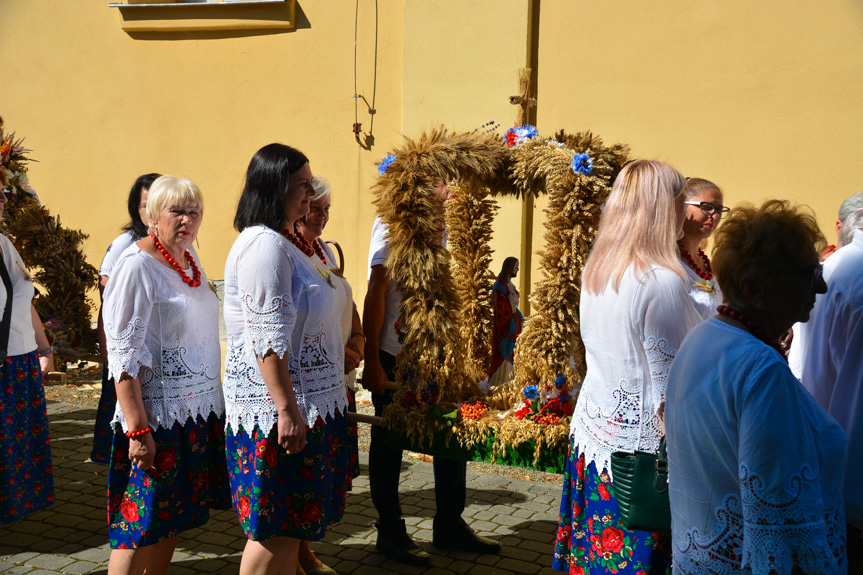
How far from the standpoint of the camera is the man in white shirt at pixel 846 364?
91.0 inches

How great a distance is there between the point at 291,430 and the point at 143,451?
0.70 m

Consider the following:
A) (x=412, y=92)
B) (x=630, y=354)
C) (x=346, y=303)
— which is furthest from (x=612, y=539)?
(x=412, y=92)

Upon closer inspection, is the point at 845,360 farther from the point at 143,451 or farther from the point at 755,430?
the point at 143,451

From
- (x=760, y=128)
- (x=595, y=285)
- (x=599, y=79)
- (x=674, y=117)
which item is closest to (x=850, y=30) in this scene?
(x=760, y=128)

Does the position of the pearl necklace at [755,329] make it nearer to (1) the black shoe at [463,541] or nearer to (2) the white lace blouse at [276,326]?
(2) the white lace blouse at [276,326]

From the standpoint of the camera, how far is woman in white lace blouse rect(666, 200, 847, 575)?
167 cm

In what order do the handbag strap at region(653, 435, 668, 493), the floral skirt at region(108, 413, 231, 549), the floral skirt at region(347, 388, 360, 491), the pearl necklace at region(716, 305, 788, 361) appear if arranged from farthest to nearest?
1. the floral skirt at region(347, 388, 360, 491)
2. the floral skirt at region(108, 413, 231, 549)
3. the handbag strap at region(653, 435, 668, 493)
4. the pearl necklace at region(716, 305, 788, 361)

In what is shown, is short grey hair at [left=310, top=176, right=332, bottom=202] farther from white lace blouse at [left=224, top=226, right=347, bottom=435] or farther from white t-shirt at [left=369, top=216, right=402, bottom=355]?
white lace blouse at [left=224, top=226, right=347, bottom=435]

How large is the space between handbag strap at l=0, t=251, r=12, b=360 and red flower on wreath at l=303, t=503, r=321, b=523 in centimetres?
215

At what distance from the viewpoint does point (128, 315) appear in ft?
10.4

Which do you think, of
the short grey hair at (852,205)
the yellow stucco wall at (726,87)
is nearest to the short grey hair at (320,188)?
the short grey hair at (852,205)

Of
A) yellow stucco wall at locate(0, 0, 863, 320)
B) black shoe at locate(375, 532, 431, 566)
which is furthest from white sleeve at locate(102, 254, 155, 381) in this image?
yellow stucco wall at locate(0, 0, 863, 320)

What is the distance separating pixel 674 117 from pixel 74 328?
6010mm

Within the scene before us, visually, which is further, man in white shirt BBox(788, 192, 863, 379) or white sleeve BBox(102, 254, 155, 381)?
white sleeve BBox(102, 254, 155, 381)
